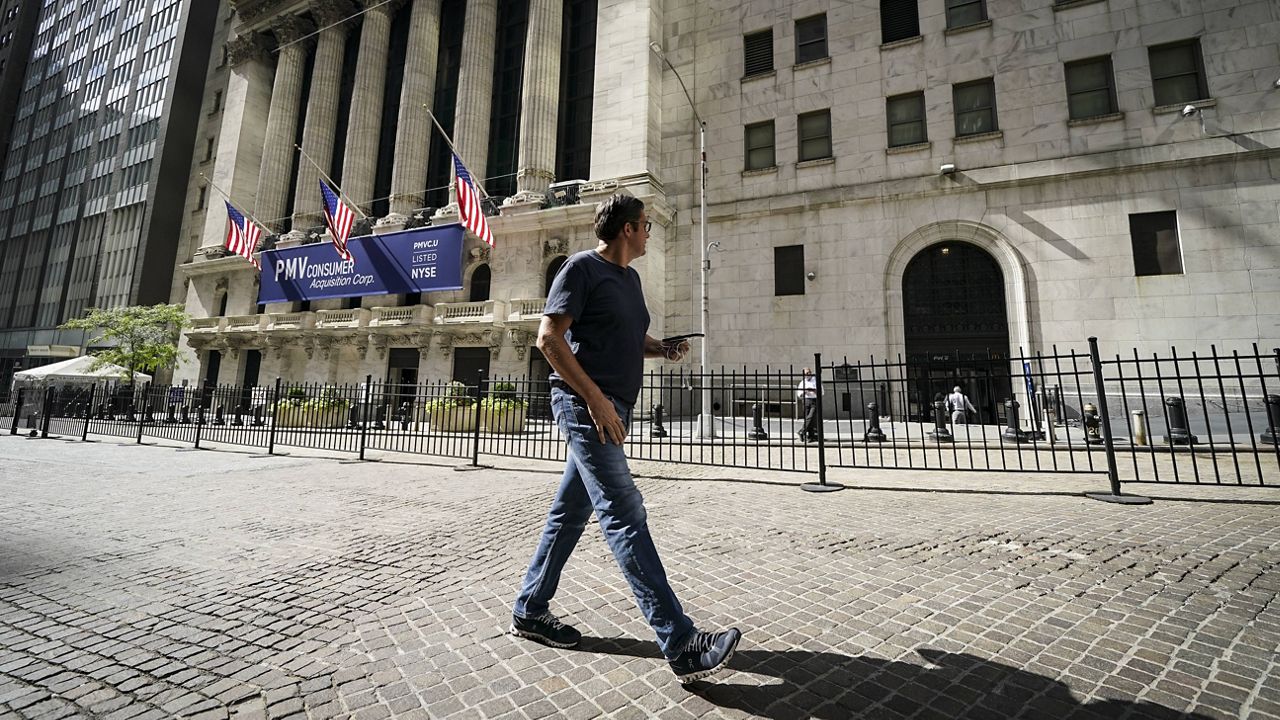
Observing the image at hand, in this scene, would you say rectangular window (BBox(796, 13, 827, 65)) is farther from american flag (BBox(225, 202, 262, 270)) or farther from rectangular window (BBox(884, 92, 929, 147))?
american flag (BBox(225, 202, 262, 270))

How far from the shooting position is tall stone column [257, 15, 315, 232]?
30938mm

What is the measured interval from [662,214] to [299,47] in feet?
100.0

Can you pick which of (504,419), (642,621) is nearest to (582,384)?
(642,621)

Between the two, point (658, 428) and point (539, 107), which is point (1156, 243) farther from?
point (539, 107)

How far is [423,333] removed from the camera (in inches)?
928

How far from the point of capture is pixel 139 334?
28906 millimetres

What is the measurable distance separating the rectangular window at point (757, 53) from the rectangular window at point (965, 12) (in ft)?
21.5

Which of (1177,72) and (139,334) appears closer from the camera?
(1177,72)

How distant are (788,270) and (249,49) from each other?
40.8m

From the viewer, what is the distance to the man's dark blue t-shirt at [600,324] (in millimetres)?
2277

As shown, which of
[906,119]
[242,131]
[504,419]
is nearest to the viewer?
[504,419]

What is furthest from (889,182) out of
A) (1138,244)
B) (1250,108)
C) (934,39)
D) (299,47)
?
(299,47)

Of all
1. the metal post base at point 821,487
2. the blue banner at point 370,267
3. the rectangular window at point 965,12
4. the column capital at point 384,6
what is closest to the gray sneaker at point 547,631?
the metal post base at point 821,487

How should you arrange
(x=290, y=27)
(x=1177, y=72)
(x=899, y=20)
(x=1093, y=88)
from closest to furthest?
1. (x=1177, y=72)
2. (x=1093, y=88)
3. (x=899, y=20)
4. (x=290, y=27)
